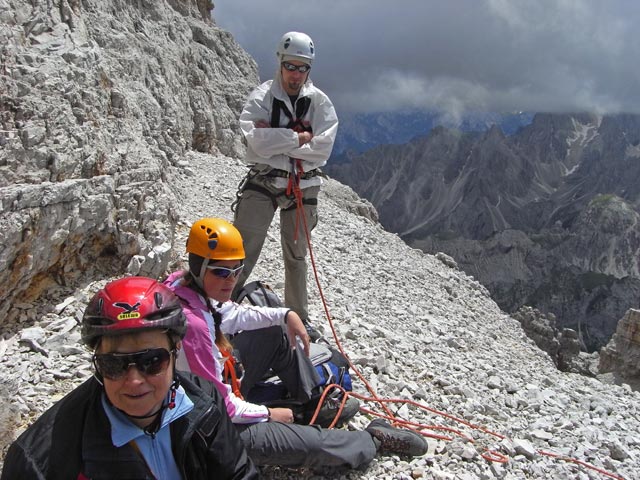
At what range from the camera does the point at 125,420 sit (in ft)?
9.71

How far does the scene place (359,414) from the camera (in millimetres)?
6547

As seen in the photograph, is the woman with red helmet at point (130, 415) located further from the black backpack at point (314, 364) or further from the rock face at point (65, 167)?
the rock face at point (65, 167)

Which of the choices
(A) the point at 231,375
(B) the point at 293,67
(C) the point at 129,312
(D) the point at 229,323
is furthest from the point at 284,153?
(C) the point at 129,312

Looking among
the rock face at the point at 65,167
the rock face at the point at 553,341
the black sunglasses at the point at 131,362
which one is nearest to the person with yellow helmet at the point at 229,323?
the black sunglasses at the point at 131,362

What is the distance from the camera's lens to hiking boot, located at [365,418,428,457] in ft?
18.4

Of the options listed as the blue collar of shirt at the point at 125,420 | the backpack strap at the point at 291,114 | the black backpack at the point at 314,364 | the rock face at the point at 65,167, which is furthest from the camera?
the backpack strap at the point at 291,114

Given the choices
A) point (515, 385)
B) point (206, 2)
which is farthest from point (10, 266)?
point (206, 2)

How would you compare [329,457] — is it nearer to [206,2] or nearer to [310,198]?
[310,198]

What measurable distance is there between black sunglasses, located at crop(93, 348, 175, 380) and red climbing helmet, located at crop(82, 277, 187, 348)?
132 millimetres

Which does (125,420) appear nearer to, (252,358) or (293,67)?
(252,358)

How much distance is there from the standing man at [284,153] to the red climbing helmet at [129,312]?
13.3 feet

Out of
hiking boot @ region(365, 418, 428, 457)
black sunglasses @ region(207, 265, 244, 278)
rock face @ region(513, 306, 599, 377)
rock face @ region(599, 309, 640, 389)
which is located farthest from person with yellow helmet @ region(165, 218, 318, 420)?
rock face @ region(599, 309, 640, 389)

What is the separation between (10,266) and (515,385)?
823cm

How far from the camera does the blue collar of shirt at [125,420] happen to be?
9.47 ft
